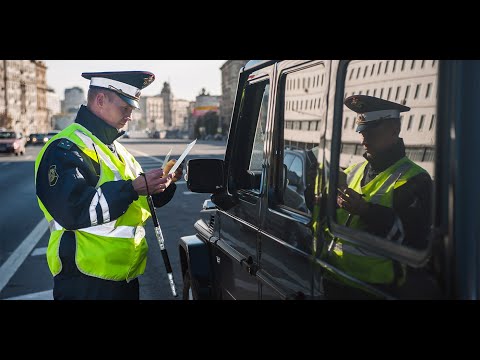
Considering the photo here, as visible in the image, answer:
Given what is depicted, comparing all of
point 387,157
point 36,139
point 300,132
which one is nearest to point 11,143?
point 36,139

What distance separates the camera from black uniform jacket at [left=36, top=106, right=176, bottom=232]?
2.47 meters

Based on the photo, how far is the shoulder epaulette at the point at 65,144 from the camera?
2547 millimetres

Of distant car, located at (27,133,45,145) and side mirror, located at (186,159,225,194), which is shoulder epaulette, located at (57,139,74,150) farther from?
distant car, located at (27,133,45,145)

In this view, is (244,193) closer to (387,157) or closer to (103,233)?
(103,233)

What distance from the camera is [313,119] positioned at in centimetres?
213

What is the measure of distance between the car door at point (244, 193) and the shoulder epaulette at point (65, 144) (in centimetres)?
91

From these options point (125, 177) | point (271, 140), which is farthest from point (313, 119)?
point (125, 177)

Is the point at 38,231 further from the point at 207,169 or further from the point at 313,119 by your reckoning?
the point at 313,119

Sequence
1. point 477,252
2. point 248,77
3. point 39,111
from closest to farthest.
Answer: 1. point 477,252
2. point 248,77
3. point 39,111

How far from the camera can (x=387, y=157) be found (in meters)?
1.75

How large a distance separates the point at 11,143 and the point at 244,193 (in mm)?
37192

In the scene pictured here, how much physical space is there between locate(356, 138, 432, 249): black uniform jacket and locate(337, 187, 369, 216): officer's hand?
0.04 metres

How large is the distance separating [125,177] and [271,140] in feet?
2.66
